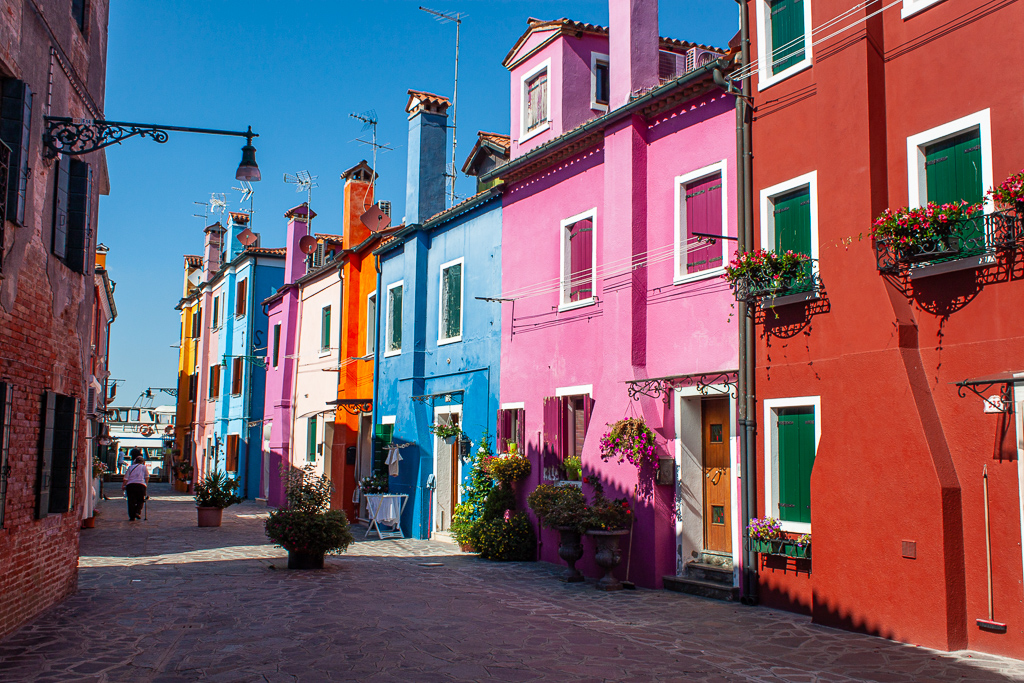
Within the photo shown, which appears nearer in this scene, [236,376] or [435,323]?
[435,323]

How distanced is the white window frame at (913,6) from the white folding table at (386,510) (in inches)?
555

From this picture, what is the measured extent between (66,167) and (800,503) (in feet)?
31.7

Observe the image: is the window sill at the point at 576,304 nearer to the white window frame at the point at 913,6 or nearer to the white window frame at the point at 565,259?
the white window frame at the point at 565,259

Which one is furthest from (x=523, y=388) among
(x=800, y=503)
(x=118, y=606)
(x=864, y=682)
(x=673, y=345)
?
(x=864, y=682)

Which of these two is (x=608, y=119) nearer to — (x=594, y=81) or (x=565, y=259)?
(x=565, y=259)

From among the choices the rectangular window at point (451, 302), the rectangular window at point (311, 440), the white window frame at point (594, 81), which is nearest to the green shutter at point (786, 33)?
the white window frame at point (594, 81)

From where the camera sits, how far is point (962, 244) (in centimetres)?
859

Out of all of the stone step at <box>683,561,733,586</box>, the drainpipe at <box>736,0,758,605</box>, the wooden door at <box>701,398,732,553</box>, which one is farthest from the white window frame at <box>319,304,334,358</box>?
the drainpipe at <box>736,0,758,605</box>

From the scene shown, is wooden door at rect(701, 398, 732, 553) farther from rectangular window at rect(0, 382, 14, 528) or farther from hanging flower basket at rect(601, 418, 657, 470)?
rectangular window at rect(0, 382, 14, 528)

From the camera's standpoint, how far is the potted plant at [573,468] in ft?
47.4

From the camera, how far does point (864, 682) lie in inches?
286

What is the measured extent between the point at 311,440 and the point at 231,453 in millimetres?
10232

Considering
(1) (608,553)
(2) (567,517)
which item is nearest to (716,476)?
(1) (608,553)

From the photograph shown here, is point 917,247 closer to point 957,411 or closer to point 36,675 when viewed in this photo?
point 957,411
